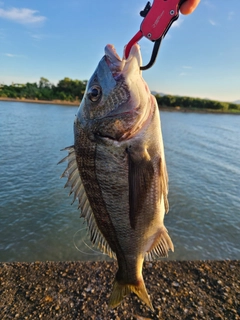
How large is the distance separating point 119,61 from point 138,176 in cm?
90

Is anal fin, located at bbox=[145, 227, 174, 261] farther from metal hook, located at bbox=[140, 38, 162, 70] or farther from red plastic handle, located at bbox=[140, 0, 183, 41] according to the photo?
red plastic handle, located at bbox=[140, 0, 183, 41]

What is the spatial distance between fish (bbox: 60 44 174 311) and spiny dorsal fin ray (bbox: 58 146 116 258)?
0.07 metres

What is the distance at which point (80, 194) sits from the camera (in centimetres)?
218

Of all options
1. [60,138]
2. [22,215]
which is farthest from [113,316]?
[60,138]

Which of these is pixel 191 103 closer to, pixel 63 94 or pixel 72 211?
pixel 63 94

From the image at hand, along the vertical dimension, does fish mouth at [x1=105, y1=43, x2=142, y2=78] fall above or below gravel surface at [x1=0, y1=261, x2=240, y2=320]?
above

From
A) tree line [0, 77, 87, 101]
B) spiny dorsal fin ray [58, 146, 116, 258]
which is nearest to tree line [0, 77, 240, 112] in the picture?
tree line [0, 77, 87, 101]

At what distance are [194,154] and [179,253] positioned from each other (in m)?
11.0

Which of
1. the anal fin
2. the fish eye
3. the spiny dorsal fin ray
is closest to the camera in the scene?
the fish eye

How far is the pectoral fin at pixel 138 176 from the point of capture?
1853 millimetres

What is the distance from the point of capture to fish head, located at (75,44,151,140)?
187cm

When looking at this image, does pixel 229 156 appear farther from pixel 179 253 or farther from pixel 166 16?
pixel 166 16

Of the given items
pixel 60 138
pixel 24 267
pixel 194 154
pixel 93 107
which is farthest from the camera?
pixel 60 138

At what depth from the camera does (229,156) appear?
51.9ft
